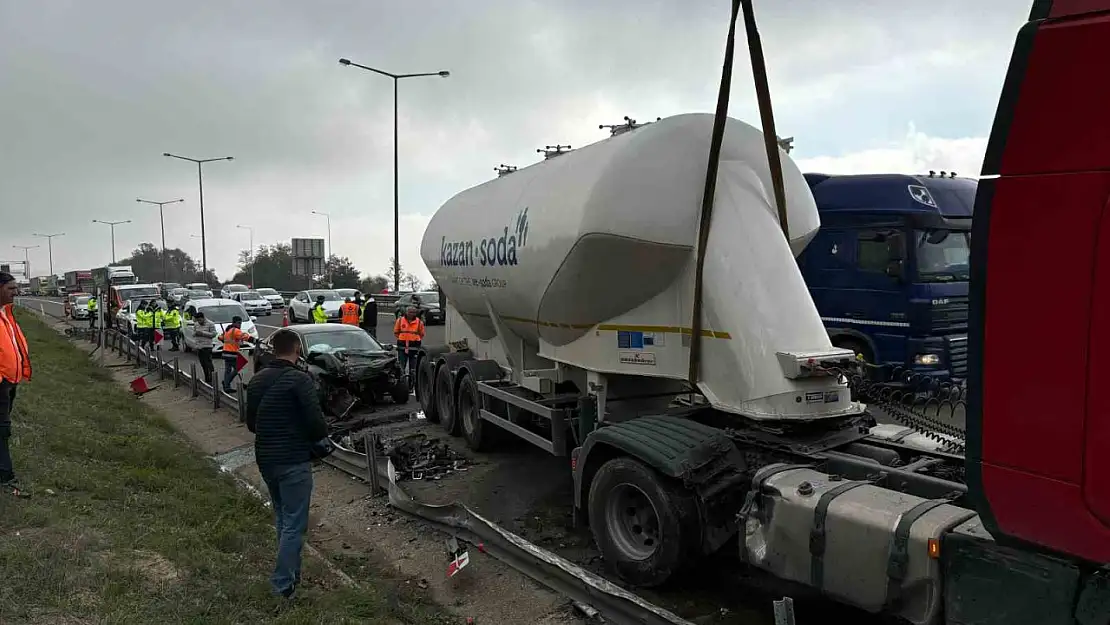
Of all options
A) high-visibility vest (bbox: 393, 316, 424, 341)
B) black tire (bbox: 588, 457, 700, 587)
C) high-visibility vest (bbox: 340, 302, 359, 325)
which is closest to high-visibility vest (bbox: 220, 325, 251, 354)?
high-visibility vest (bbox: 393, 316, 424, 341)

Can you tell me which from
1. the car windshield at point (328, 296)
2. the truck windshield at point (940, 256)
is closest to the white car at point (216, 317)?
the car windshield at point (328, 296)

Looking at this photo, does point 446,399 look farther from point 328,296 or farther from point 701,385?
point 328,296

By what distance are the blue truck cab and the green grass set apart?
7.77 metres

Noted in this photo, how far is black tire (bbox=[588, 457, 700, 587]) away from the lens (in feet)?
15.5

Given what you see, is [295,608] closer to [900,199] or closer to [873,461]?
[873,461]

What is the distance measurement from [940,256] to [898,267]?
65cm

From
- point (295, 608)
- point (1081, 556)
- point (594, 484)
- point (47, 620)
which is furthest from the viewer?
point (594, 484)

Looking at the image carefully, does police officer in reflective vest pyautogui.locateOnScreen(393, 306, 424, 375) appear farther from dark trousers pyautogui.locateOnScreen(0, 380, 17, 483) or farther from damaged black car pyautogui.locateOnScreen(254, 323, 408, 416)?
dark trousers pyautogui.locateOnScreen(0, 380, 17, 483)

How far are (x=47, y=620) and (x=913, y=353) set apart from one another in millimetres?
10003

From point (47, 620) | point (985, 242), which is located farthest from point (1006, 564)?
point (47, 620)

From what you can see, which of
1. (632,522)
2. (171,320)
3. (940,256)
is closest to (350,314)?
(171,320)

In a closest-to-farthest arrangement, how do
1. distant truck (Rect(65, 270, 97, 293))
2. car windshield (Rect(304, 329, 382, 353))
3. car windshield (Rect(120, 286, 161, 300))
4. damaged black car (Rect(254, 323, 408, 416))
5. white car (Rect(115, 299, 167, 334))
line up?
damaged black car (Rect(254, 323, 408, 416)) → car windshield (Rect(304, 329, 382, 353)) → white car (Rect(115, 299, 167, 334)) → car windshield (Rect(120, 286, 161, 300)) → distant truck (Rect(65, 270, 97, 293))

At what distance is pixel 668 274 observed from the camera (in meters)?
5.77

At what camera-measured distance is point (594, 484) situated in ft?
17.8
